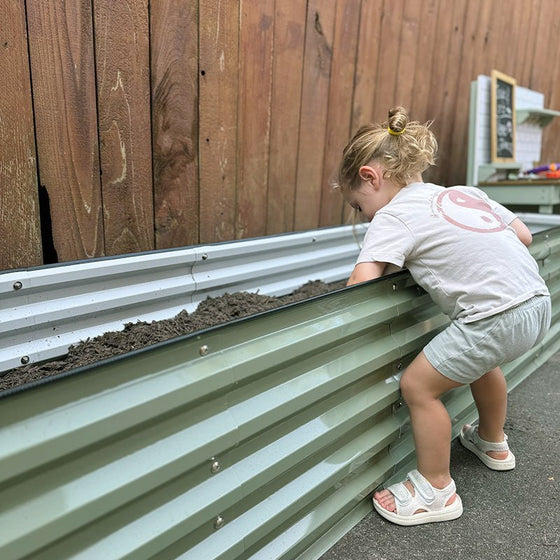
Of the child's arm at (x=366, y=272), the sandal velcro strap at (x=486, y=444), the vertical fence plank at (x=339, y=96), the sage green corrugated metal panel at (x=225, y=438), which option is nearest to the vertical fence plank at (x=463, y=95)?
the vertical fence plank at (x=339, y=96)

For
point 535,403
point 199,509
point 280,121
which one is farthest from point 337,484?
point 280,121

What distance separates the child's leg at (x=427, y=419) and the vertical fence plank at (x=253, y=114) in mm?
1171

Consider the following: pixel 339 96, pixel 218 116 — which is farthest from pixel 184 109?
pixel 339 96

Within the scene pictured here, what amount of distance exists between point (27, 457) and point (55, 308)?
35.5 inches

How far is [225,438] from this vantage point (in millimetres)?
1061

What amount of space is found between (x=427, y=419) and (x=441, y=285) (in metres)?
0.40

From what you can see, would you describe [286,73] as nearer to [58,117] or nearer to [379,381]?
[58,117]

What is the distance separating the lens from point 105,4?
1.77 meters

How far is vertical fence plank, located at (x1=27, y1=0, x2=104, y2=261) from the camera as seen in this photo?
1.65m

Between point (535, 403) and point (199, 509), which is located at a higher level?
point (199, 509)

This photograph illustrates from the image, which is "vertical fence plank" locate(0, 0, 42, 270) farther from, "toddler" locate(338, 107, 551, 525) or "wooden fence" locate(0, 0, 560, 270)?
"toddler" locate(338, 107, 551, 525)

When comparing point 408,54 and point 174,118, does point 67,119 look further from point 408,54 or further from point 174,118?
point 408,54

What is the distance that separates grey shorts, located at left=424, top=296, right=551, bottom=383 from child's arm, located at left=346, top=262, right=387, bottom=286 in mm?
281

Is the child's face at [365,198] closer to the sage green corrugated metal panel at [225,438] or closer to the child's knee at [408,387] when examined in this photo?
the sage green corrugated metal panel at [225,438]
